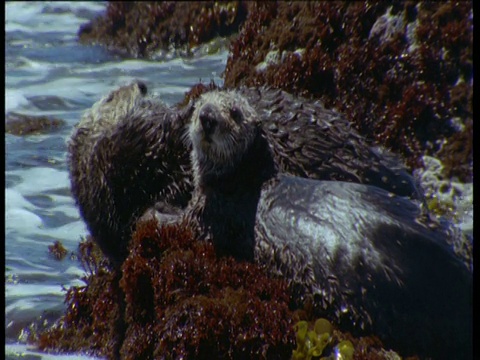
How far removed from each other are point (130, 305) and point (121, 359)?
0.30m

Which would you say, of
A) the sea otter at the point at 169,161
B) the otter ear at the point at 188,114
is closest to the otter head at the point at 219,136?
the sea otter at the point at 169,161

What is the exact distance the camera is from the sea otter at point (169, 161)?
538cm

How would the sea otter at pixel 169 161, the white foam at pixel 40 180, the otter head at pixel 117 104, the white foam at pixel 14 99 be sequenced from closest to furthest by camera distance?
the sea otter at pixel 169 161, the otter head at pixel 117 104, the white foam at pixel 40 180, the white foam at pixel 14 99

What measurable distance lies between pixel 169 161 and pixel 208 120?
680mm

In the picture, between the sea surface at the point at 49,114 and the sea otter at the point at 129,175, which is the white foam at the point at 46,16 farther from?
the sea otter at the point at 129,175

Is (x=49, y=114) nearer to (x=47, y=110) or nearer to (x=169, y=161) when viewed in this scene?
(x=47, y=110)

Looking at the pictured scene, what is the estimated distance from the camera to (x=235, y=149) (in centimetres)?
518

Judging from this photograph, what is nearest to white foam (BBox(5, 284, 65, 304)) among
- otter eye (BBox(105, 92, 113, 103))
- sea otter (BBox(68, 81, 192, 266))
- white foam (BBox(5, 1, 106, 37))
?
sea otter (BBox(68, 81, 192, 266))

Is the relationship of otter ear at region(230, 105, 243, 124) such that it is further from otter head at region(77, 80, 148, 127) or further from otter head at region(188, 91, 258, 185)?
otter head at region(77, 80, 148, 127)

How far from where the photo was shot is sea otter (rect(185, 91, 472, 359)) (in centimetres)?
425

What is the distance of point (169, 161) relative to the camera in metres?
5.63

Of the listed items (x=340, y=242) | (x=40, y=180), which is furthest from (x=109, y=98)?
(x=340, y=242)

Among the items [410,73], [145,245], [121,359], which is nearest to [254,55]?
[410,73]

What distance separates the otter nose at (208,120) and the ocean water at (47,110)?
1401 millimetres
